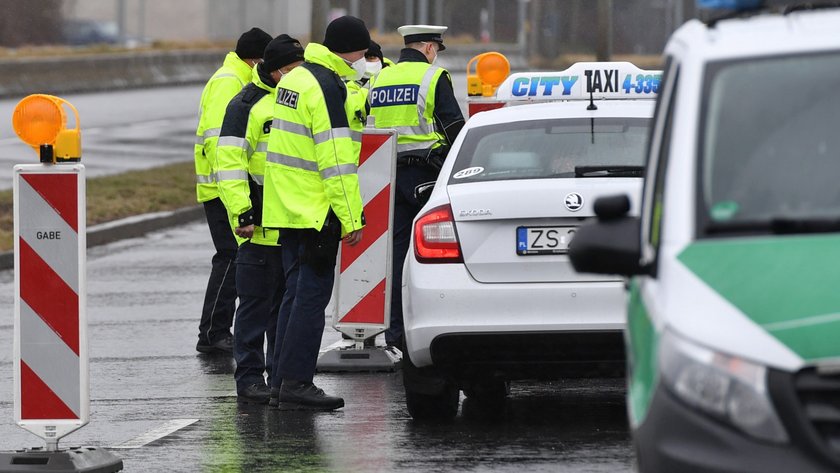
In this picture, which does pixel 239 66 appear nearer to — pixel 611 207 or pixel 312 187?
pixel 312 187

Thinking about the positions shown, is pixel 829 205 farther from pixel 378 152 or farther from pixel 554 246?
pixel 378 152

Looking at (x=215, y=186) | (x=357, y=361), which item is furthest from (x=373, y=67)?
(x=357, y=361)

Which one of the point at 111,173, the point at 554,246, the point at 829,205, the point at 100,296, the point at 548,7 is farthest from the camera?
the point at 548,7

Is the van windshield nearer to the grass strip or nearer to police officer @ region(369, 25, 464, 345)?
police officer @ region(369, 25, 464, 345)

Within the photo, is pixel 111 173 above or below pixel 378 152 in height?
below

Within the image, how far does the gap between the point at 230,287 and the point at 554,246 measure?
3687 mm

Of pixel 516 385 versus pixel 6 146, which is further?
pixel 6 146

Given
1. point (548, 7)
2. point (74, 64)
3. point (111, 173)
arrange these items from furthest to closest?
point (548, 7) < point (74, 64) < point (111, 173)

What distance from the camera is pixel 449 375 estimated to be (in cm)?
766

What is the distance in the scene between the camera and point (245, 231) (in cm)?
861

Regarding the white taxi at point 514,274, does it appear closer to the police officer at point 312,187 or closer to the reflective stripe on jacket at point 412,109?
the police officer at point 312,187

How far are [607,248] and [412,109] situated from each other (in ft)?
19.2

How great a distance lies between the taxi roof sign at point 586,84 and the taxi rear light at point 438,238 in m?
2.00

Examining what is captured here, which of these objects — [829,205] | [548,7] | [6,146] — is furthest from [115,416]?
[548,7]
